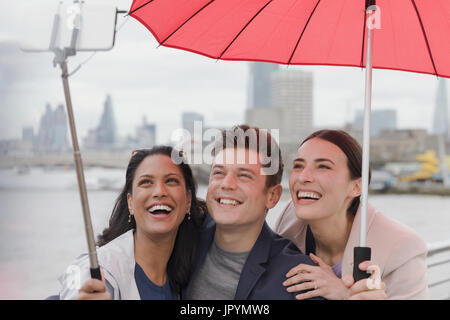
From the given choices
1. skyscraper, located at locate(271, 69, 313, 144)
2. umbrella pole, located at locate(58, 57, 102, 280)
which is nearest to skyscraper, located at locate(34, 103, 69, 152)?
umbrella pole, located at locate(58, 57, 102, 280)

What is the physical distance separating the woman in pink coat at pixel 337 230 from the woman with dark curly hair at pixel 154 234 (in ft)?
1.33

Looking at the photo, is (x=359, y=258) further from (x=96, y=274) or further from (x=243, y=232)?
(x=96, y=274)

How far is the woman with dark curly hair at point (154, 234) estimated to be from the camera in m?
1.58

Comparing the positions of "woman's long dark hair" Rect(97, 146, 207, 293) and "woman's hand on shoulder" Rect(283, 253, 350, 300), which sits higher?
"woman's long dark hair" Rect(97, 146, 207, 293)

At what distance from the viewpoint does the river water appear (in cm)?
3344

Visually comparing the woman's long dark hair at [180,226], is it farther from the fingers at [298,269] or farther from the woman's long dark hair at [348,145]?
the woman's long dark hair at [348,145]

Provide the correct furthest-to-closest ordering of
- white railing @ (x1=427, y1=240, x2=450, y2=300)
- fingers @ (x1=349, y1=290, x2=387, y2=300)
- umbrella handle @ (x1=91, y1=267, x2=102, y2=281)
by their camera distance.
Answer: white railing @ (x1=427, y1=240, x2=450, y2=300), fingers @ (x1=349, y1=290, x2=387, y2=300), umbrella handle @ (x1=91, y1=267, x2=102, y2=281)

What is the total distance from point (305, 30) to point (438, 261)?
203 centimetres

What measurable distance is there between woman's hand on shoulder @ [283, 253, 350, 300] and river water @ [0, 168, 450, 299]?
27419 mm

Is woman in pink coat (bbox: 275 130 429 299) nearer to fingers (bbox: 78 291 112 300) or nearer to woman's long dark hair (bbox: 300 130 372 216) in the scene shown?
woman's long dark hair (bbox: 300 130 372 216)

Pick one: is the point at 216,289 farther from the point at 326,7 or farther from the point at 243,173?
the point at 326,7

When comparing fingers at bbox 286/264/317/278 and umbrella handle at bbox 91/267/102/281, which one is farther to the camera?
fingers at bbox 286/264/317/278

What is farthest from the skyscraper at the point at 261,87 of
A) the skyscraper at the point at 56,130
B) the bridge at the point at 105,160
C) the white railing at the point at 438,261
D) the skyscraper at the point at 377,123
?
the white railing at the point at 438,261
